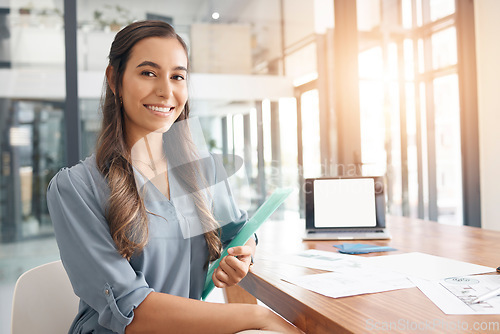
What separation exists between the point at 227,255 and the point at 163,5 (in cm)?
198

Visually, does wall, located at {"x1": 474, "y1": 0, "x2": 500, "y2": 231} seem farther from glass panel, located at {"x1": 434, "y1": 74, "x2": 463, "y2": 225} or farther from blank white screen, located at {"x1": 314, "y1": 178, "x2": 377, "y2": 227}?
blank white screen, located at {"x1": 314, "y1": 178, "x2": 377, "y2": 227}

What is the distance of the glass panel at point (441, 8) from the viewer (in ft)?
11.7

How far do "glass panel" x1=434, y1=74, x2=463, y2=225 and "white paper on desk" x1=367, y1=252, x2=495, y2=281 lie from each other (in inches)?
103

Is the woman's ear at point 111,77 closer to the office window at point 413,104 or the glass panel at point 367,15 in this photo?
the office window at point 413,104

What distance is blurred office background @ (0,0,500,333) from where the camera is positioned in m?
2.21

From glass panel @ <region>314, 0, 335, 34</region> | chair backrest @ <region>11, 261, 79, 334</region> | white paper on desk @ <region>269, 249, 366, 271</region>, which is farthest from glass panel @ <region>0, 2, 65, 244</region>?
glass panel @ <region>314, 0, 335, 34</region>

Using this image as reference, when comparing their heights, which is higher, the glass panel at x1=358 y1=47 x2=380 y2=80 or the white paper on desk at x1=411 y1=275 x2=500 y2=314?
the glass panel at x1=358 y1=47 x2=380 y2=80

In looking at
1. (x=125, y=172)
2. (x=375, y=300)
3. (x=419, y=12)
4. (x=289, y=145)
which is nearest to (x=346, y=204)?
(x=375, y=300)

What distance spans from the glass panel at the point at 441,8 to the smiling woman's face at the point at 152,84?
3.20 metres

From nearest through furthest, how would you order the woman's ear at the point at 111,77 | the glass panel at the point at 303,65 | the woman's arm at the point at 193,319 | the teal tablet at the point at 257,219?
the woman's arm at the point at 193,319 < the teal tablet at the point at 257,219 < the woman's ear at the point at 111,77 < the glass panel at the point at 303,65

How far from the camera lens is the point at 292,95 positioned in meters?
2.87

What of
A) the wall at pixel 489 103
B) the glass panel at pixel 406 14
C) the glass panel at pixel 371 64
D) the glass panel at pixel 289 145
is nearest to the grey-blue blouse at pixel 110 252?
the glass panel at pixel 289 145

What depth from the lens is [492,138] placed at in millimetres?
3389

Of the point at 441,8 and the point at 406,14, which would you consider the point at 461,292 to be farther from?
the point at 441,8
